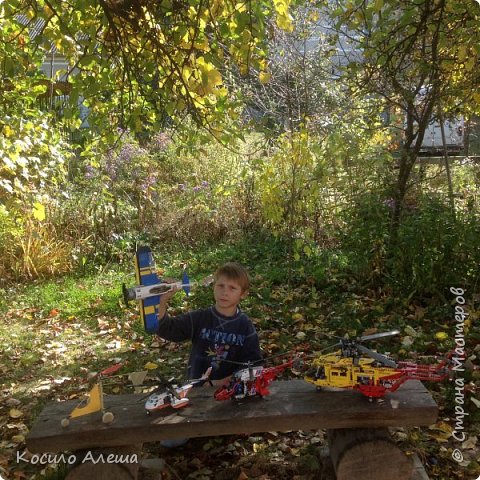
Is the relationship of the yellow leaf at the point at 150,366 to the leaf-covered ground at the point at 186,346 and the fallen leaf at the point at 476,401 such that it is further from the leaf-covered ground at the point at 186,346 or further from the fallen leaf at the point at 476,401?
the fallen leaf at the point at 476,401

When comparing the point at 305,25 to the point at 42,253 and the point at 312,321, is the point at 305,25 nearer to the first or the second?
the point at 312,321

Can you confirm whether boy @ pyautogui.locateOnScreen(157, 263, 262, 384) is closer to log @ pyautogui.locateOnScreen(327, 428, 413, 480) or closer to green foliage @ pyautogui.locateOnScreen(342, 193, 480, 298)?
log @ pyautogui.locateOnScreen(327, 428, 413, 480)

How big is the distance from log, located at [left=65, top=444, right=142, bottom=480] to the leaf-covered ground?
385 mm

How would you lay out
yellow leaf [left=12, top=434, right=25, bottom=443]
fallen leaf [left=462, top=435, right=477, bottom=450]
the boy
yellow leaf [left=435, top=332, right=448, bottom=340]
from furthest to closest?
yellow leaf [left=435, top=332, right=448, bottom=340] < yellow leaf [left=12, top=434, right=25, bottom=443] < the boy < fallen leaf [left=462, top=435, right=477, bottom=450]

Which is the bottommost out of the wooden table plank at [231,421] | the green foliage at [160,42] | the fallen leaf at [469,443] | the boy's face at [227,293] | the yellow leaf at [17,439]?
the fallen leaf at [469,443]

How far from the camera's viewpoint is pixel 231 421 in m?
2.19

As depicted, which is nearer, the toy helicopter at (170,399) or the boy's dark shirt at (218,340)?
the toy helicopter at (170,399)

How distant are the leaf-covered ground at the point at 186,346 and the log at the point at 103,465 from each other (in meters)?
0.39

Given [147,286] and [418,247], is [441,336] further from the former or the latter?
[147,286]

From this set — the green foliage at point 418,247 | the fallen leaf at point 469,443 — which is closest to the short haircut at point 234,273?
the fallen leaf at point 469,443

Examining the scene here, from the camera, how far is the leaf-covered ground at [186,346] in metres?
2.79

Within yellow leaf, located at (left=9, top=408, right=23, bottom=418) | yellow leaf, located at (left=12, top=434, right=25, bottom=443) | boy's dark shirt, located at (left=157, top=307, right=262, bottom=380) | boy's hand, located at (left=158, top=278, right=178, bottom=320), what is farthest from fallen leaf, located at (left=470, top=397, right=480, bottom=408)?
yellow leaf, located at (left=9, top=408, right=23, bottom=418)

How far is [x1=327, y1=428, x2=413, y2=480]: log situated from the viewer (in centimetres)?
219

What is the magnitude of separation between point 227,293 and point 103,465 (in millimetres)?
1091
